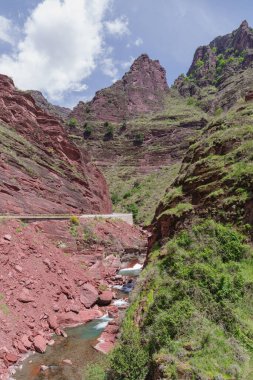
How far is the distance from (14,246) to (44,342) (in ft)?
29.1

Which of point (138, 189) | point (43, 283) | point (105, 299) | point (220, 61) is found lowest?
point (105, 299)

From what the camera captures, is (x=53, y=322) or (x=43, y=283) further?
(x=43, y=283)

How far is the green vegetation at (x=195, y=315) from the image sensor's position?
12.1m

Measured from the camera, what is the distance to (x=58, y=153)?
5134cm

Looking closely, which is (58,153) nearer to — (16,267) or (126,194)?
(16,267)

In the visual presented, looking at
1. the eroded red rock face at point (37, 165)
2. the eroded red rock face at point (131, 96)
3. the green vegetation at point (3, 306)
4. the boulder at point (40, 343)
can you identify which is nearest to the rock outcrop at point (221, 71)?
the eroded red rock face at point (131, 96)

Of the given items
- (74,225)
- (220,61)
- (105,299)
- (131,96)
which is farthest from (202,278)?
(220,61)

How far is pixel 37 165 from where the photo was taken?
44438mm

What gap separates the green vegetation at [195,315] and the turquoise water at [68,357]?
3.09 metres

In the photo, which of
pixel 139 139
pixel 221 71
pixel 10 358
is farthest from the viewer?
pixel 221 71

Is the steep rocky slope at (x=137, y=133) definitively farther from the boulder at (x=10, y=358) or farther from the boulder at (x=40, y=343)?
the boulder at (x=10, y=358)

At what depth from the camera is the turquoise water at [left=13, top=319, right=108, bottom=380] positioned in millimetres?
17016

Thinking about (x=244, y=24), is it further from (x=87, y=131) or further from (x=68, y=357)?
(x=68, y=357)

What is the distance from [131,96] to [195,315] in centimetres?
13388
